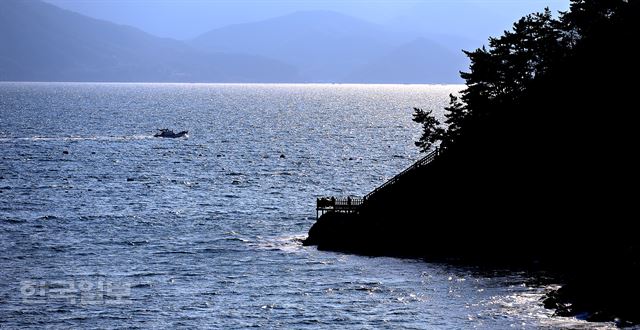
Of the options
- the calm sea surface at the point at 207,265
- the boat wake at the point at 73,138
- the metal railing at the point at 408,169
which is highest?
the boat wake at the point at 73,138

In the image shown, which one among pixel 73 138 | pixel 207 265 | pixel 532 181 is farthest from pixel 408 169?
pixel 73 138

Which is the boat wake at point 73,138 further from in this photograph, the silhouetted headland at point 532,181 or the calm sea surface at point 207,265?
the silhouetted headland at point 532,181

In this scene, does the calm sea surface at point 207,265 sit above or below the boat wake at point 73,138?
below

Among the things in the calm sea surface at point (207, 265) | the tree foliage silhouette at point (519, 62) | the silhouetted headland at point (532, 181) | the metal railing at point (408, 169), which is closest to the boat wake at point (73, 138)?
the calm sea surface at point (207, 265)

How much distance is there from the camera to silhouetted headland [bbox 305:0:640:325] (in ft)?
208

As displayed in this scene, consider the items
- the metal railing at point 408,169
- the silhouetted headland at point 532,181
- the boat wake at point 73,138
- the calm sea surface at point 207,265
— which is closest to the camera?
the calm sea surface at point 207,265

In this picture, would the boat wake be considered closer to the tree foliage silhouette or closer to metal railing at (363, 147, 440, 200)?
the tree foliage silhouette

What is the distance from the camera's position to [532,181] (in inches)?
2655

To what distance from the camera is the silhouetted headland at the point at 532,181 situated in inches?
2498

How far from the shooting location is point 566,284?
172ft

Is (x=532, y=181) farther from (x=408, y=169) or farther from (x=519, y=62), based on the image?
(x=519, y=62)

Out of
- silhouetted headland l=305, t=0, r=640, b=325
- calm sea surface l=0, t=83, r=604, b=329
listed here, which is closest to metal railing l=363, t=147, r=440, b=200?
silhouetted headland l=305, t=0, r=640, b=325

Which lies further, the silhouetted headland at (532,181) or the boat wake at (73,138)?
the boat wake at (73,138)

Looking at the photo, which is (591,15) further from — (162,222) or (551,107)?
(162,222)
